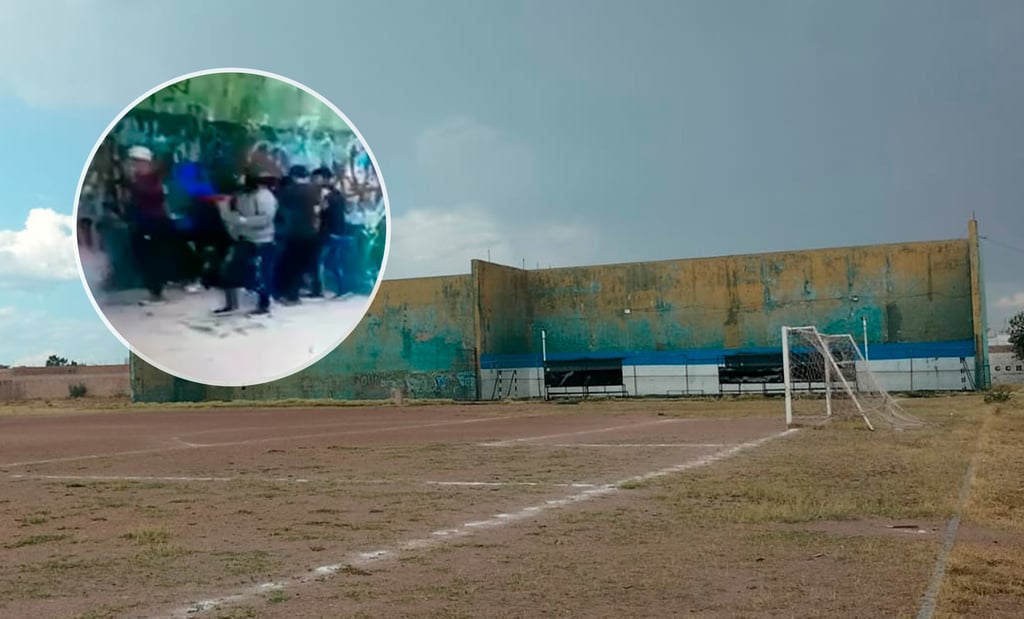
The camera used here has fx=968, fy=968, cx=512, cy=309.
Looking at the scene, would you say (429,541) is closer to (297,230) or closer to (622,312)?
(297,230)

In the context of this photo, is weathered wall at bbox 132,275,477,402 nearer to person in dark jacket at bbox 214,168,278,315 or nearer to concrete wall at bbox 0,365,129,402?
concrete wall at bbox 0,365,129,402

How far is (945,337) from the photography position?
5525 cm

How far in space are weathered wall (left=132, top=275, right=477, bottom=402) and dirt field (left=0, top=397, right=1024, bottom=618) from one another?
39.7m

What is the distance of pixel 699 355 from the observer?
5809cm

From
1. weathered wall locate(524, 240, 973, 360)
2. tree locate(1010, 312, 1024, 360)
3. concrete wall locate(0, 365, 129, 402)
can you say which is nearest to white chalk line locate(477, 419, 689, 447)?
weathered wall locate(524, 240, 973, 360)

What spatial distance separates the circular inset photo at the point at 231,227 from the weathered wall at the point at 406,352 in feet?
168

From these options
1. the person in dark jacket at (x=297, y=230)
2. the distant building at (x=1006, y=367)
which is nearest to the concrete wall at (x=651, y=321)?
the distant building at (x=1006, y=367)

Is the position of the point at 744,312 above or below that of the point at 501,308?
below

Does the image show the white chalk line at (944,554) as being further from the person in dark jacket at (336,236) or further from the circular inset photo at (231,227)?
the person in dark jacket at (336,236)

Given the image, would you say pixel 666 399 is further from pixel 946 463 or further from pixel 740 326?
pixel 946 463

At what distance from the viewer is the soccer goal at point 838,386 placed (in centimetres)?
2739

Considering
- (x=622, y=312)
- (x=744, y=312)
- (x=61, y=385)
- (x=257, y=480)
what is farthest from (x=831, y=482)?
(x=61, y=385)

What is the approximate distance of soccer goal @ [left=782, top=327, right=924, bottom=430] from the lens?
2739cm

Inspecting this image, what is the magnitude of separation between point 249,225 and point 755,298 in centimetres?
5268
